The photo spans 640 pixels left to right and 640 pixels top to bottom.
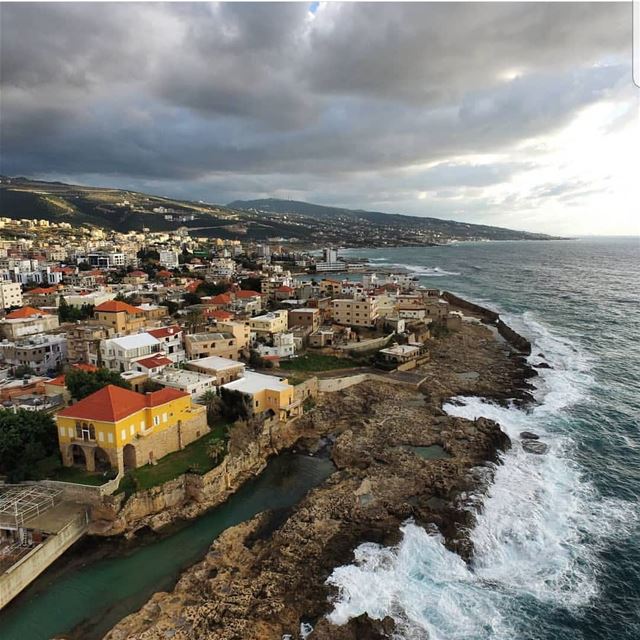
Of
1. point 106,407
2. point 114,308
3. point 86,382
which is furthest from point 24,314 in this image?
point 106,407

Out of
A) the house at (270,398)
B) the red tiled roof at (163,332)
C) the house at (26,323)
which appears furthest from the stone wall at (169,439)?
the house at (26,323)

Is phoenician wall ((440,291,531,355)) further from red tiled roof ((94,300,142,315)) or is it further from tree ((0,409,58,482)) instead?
tree ((0,409,58,482))

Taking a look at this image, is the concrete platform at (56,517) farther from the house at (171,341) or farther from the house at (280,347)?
the house at (280,347)

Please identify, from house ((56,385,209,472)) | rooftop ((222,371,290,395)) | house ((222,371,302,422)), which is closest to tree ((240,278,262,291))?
rooftop ((222,371,290,395))

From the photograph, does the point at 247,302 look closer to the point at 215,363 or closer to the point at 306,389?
the point at 215,363

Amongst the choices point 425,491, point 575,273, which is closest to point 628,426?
point 425,491

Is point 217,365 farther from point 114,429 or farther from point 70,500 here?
point 70,500
